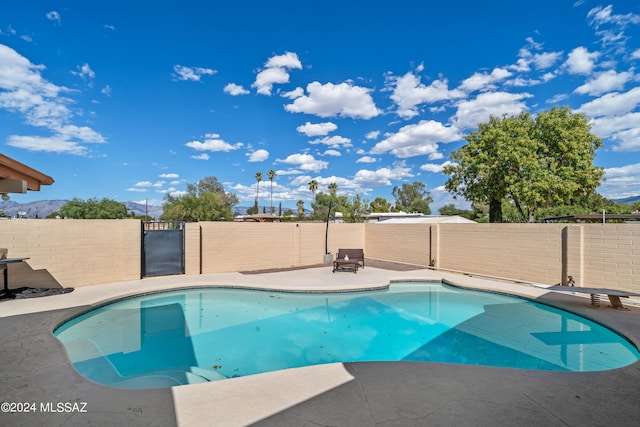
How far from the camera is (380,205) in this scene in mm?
55781

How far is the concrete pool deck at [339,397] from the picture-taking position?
242 cm

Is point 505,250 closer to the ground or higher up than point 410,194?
closer to the ground

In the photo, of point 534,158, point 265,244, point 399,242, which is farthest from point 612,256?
point 534,158

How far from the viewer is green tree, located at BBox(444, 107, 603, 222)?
16562 mm

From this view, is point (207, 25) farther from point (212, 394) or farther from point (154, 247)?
point (212, 394)

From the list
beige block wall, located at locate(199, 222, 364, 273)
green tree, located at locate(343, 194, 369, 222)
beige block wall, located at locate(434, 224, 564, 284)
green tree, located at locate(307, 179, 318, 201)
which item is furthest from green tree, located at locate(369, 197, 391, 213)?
beige block wall, located at locate(434, 224, 564, 284)

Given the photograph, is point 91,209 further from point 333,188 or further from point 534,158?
point 534,158

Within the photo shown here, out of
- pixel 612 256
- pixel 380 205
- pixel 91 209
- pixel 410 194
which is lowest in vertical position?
pixel 612 256

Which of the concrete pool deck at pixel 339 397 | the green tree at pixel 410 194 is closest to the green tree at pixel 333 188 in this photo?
the green tree at pixel 410 194

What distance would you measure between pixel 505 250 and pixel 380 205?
4673 centimetres

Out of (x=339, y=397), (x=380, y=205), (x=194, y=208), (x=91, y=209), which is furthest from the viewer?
(x=380, y=205)

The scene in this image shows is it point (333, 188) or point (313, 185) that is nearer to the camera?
point (333, 188)

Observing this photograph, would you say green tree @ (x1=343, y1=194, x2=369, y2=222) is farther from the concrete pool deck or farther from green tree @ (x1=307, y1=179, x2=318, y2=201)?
the concrete pool deck

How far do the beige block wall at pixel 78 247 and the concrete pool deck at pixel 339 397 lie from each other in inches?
184
